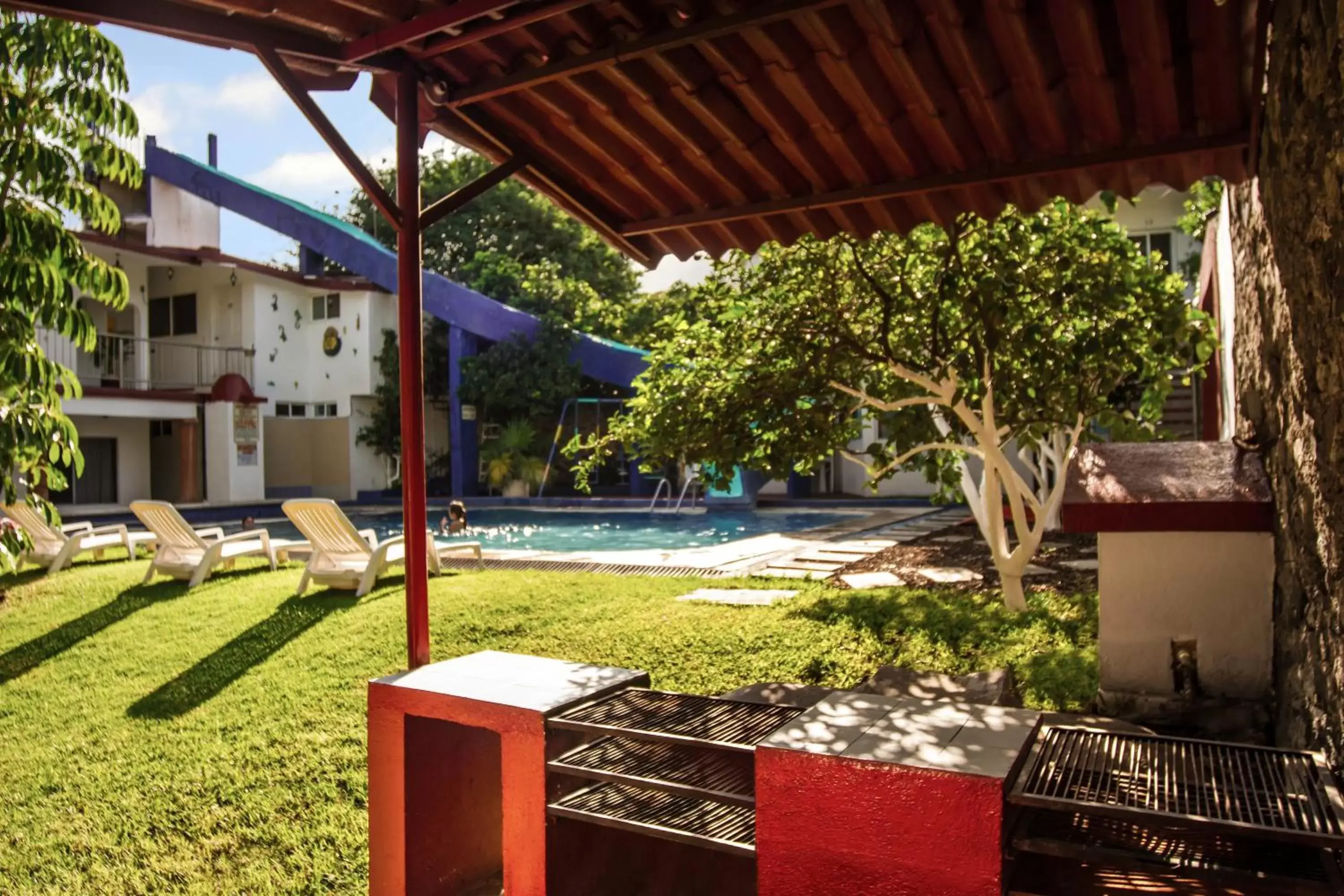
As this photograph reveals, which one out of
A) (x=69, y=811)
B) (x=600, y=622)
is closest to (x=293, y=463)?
(x=600, y=622)

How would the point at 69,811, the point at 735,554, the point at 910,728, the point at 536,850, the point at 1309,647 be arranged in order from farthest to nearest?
the point at 735,554, the point at 69,811, the point at 1309,647, the point at 536,850, the point at 910,728

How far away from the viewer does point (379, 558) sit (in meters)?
9.36

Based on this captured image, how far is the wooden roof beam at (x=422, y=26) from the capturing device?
10.5 ft

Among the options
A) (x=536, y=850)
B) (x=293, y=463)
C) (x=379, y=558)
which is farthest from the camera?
(x=293, y=463)

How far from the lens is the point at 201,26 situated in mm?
3262

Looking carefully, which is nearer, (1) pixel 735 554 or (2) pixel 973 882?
(2) pixel 973 882

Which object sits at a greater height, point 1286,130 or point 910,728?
point 1286,130

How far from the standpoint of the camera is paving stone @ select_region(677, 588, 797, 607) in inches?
335

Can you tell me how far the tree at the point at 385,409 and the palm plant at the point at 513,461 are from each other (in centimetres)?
259

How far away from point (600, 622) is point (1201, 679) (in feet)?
15.0

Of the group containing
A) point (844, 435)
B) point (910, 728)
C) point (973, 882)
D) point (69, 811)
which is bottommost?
point (69, 811)

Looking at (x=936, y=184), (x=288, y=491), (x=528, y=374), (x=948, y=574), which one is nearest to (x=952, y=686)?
(x=936, y=184)

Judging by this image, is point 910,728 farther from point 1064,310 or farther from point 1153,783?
point 1064,310

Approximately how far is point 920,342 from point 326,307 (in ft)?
70.2
